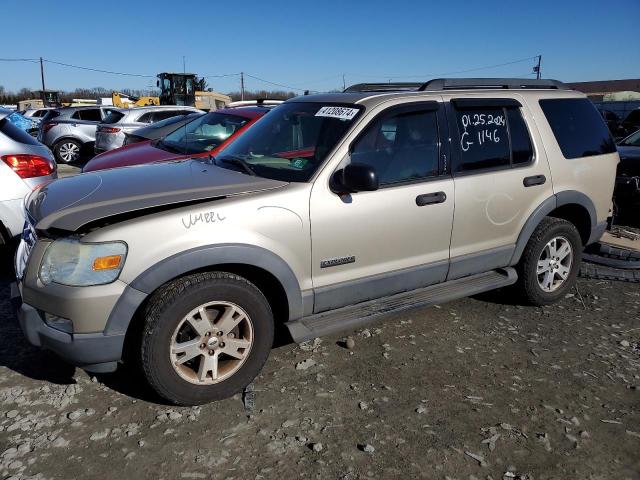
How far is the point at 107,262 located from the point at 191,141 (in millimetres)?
4642

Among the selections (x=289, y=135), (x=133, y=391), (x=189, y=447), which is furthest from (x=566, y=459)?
(x=289, y=135)

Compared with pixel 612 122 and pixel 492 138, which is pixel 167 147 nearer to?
pixel 492 138

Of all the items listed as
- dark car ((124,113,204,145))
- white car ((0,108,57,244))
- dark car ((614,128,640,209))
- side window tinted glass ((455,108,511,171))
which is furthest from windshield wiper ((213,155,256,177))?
dark car ((614,128,640,209))

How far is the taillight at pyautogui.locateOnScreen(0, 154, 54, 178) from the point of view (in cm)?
Answer: 476

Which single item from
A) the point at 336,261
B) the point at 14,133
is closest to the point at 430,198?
the point at 336,261

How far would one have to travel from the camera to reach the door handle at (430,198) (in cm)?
358

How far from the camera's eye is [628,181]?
22.7ft

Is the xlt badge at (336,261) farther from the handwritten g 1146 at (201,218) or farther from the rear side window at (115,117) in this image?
the rear side window at (115,117)

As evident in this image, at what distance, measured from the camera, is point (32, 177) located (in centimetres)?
487

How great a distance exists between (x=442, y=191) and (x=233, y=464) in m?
2.22

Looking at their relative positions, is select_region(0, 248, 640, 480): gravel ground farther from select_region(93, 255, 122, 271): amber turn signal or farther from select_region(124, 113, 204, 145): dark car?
select_region(124, 113, 204, 145): dark car

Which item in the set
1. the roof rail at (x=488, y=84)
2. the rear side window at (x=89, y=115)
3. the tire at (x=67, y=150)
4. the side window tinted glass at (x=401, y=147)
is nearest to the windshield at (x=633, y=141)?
the roof rail at (x=488, y=84)

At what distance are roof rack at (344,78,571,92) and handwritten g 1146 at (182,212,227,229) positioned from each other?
74.0 inches

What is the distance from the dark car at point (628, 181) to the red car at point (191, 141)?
4816 millimetres
